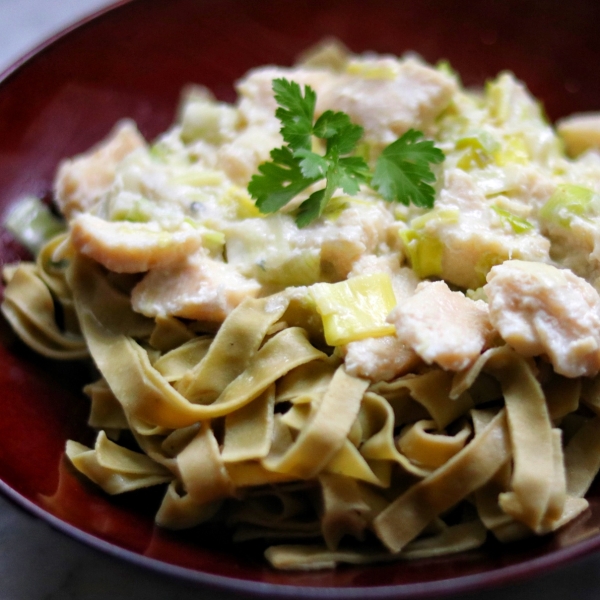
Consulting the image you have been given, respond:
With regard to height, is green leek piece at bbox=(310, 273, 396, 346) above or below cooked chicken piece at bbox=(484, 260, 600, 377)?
above

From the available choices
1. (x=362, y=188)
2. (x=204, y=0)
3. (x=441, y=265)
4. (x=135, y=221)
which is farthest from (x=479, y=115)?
(x=204, y=0)

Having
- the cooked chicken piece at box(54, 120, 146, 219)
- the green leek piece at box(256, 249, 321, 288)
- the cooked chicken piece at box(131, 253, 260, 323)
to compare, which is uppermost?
the cooked chicken piece at box(54, 120, 146, 219)

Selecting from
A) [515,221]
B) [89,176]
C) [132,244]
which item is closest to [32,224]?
[89,176]

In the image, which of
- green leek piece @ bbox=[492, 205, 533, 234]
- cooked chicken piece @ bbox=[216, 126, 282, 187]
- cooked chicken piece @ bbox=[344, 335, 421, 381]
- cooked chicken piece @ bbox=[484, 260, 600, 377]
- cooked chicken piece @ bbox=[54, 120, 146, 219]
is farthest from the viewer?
cooked chicken piece @ bbox=[54, 120, 146, 219]

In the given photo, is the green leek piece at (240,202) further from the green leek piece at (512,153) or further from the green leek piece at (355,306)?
the green leek piece at (512,153)

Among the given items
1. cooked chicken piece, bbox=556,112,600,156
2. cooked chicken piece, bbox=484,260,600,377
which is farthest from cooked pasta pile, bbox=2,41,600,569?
cooked chicken piece, bbox=556,112,600,156

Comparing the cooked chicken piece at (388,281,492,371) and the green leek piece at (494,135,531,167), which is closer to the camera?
the cooked chicken piece at (388,281,492,371)

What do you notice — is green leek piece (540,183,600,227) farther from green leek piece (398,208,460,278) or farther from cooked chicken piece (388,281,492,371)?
cooked chicken piece (388,281,492,371)
